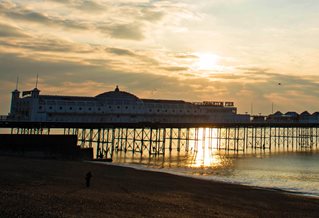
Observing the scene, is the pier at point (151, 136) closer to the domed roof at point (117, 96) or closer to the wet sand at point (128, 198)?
the domed roof at point (117, 96)

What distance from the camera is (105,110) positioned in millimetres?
56969

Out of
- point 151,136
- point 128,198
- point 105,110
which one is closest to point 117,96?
point 105,110

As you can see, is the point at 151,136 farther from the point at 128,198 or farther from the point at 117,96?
the point at 128,198

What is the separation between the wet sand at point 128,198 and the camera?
44.6 feet

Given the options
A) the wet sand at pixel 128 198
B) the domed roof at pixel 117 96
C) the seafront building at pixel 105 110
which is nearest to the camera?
the wet sand at pixel 128 198

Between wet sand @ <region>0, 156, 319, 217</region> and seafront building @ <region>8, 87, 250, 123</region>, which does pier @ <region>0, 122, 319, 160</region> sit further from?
wet sand @ <region>0, 156, 319, 217</region>

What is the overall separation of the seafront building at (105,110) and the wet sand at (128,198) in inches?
1016

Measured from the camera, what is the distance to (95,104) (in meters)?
56.0

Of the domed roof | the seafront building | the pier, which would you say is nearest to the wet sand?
the pier

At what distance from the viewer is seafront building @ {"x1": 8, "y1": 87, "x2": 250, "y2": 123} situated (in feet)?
167

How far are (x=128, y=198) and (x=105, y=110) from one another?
4074cm

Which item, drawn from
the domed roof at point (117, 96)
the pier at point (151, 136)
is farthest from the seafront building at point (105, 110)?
the pier at point (151, 136)

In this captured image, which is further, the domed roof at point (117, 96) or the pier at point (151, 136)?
the domed roof at point (117, 96)

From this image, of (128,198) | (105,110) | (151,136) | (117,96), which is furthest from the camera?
(117,96)
